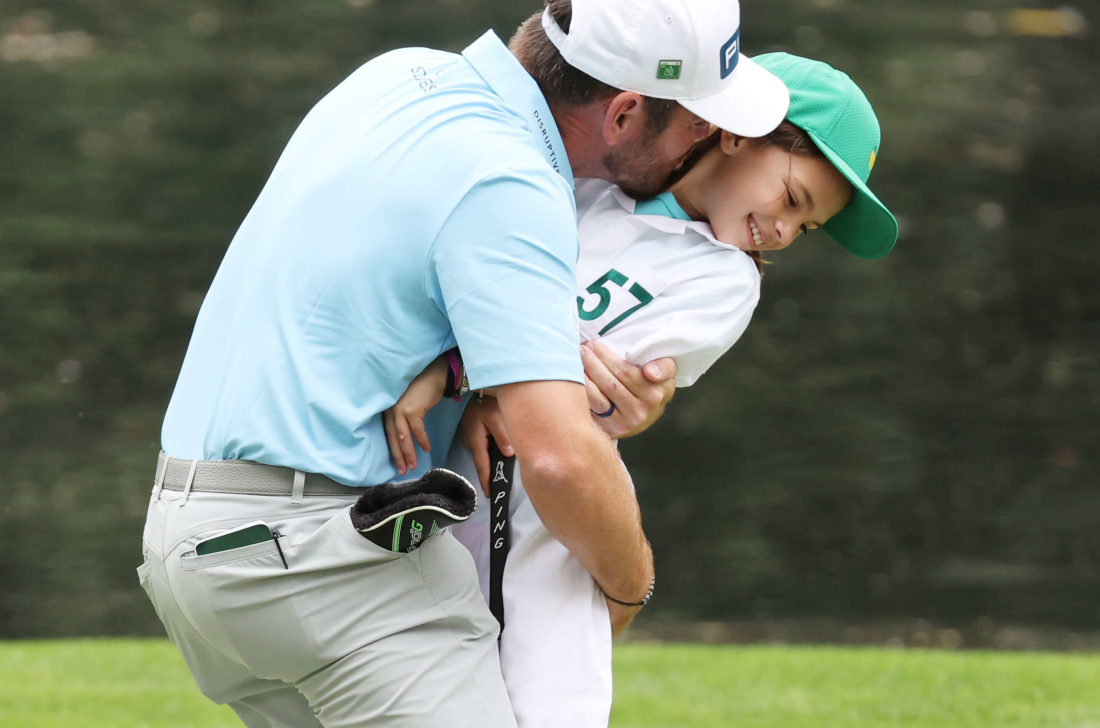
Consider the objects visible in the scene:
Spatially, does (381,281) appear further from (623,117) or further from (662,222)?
(662,222)

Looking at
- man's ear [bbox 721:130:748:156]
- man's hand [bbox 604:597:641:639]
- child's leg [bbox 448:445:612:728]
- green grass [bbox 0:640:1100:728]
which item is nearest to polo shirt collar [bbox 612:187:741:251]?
man's ear [bbox 721:130:748:156]

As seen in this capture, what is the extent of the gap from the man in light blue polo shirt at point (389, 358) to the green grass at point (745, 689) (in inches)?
83.9

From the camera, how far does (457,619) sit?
1.74m

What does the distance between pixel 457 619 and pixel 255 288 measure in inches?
19.6

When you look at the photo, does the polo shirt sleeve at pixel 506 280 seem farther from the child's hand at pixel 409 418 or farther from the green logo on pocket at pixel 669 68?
the green logo on pocket at pixel 669 68

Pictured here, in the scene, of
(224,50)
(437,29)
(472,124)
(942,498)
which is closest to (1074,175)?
(942,498)

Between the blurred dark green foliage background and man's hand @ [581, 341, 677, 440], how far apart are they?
355 cm

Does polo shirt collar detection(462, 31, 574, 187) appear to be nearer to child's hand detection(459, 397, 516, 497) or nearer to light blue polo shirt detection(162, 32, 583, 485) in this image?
light blue polo shirt detection(162, 32, 583, 485)

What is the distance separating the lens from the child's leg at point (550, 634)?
1.82 metres

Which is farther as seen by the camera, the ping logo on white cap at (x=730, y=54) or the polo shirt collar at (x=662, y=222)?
the polo shirt collar at (x=662, y=222)

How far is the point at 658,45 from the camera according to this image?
1.71 m

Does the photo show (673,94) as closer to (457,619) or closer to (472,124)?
(472,124)

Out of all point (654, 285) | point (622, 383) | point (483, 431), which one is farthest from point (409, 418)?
point (654, 285)

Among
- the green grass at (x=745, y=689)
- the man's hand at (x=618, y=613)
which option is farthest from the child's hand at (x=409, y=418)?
the green grass at (x=745, y=689)
